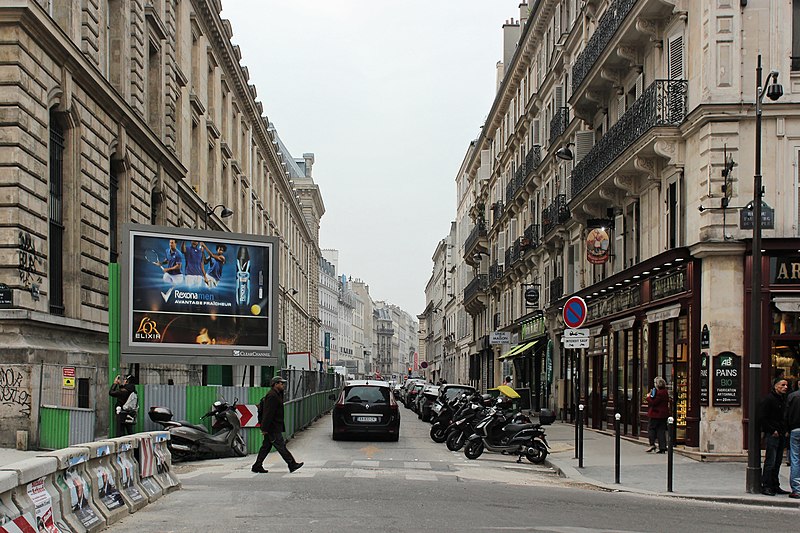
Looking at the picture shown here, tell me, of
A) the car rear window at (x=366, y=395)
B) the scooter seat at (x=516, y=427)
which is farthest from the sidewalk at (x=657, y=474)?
the car rear window at (x=366, y=395)

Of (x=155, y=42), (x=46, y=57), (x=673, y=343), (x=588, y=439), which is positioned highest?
(x=155, y=42)

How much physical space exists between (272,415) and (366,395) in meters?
8.95

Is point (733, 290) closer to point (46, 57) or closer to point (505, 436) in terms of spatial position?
point (505, 436)

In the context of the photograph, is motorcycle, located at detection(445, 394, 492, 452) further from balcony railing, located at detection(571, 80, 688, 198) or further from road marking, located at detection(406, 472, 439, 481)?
balcony railing, located at detection(571, 80, 688, 198)

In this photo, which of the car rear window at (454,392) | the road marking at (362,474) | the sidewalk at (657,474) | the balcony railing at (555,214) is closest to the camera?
the sidewalk at (657,474)

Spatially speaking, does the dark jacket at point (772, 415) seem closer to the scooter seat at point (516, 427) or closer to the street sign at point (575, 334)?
the street sign at point (575, 334)

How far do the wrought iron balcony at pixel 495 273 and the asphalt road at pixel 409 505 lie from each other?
3377 centimetres

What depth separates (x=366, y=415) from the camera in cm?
2484

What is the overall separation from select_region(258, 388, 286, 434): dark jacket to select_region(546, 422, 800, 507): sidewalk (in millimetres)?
5024

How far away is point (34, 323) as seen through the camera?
65.4 feet

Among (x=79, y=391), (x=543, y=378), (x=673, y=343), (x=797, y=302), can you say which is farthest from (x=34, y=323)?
(x=543, y=378)

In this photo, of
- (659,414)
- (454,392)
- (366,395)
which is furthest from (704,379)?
(454,392)

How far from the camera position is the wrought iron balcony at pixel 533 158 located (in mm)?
40812

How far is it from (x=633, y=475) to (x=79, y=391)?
12.1 meters
